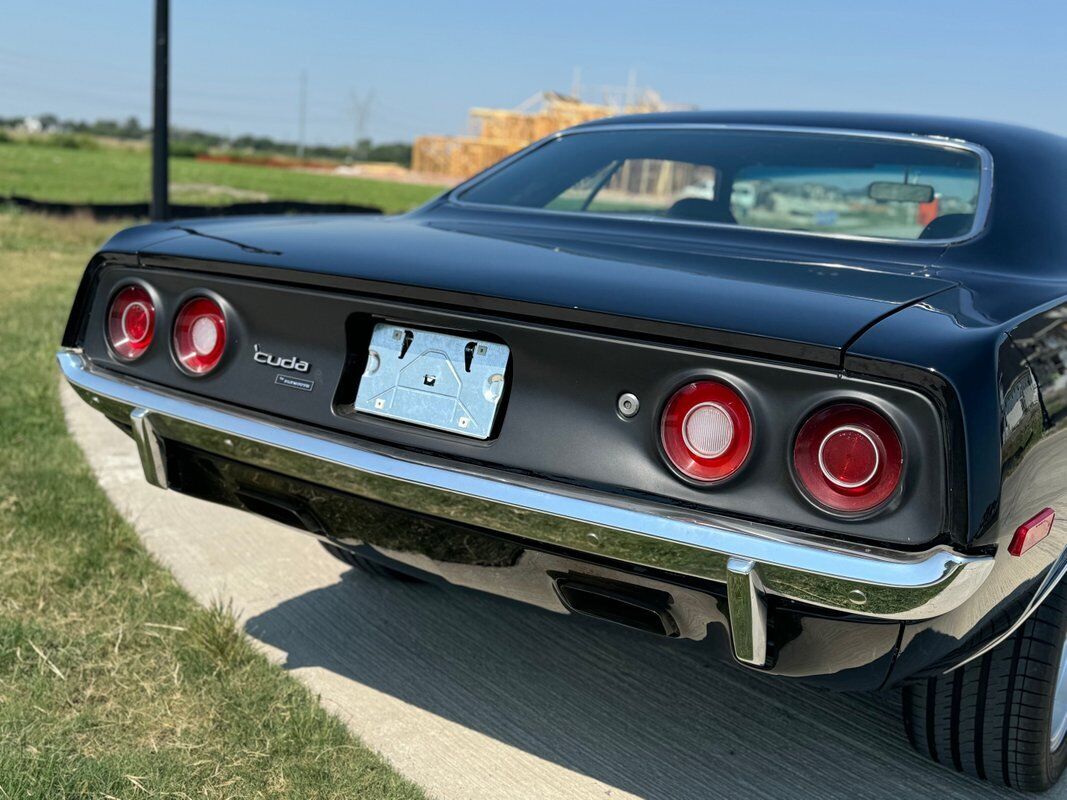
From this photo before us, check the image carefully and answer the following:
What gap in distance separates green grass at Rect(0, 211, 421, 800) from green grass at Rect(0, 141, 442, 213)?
20.8 metres

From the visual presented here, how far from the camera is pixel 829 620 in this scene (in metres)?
1.77

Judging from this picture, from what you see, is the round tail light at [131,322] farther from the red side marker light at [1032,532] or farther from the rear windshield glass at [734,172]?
the red side marker light at [1032,532]

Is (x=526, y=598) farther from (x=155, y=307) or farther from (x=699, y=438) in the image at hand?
(x=155, y=307)

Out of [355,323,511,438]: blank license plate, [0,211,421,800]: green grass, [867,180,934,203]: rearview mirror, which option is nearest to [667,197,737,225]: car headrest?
[867,180,934,203]: rearview mirror

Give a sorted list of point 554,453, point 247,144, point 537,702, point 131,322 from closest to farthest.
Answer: point 554,453 < point 131,322 < point 537,702 < point 247,144

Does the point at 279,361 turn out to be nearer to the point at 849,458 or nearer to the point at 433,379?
the point at 433,379

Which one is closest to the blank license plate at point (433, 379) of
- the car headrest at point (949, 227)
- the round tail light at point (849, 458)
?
the round tail light at point (849, 458)

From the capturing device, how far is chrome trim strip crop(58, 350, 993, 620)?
5.47ft

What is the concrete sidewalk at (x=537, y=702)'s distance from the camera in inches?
96.7

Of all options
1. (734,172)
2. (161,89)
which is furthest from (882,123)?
(161,89)

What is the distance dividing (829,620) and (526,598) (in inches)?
24.0

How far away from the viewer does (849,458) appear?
172 cm

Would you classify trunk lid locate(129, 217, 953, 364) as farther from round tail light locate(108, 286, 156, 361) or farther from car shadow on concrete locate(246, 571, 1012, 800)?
car shadow on concrete locate(246, 571, 1012, 800)

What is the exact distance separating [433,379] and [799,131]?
1441 mm
